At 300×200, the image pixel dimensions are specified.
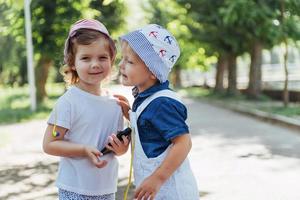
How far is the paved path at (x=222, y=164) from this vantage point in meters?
6.06

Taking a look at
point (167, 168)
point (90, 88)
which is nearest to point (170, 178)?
point (167, 168)

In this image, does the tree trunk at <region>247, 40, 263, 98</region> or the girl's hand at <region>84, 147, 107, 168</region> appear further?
the tree trunk at <region>247, 40, 263, 98</region>

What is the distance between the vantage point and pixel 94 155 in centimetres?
251

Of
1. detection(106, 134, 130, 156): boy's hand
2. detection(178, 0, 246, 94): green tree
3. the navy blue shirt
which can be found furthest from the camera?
detection(178, 0, 246, 94): green tree

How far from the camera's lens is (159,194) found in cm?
236

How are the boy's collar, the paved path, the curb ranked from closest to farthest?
the boy's collar < the paved path < the curb

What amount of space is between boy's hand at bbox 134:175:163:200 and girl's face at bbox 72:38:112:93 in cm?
58

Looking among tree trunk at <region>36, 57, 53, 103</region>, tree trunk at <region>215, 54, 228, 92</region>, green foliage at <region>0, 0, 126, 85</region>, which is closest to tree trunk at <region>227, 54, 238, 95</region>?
tree trunk at <region>215, 54, 228, 92</region>

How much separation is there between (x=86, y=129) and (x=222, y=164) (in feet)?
17.8

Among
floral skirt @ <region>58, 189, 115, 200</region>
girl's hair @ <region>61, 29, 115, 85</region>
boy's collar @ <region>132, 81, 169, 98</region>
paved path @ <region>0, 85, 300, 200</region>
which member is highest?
girl's hair @ <region>61, 29, 115, 85</region>

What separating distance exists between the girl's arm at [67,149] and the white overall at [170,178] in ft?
0.67

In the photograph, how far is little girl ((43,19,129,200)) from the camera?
8.36 ft

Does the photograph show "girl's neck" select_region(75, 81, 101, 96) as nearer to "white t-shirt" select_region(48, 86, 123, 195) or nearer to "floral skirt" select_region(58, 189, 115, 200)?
"white t-shirt" select_region(48, 86, 123, 195)

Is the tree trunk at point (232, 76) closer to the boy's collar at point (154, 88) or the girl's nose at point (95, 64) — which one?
the girl's nose at point (95, 64)
